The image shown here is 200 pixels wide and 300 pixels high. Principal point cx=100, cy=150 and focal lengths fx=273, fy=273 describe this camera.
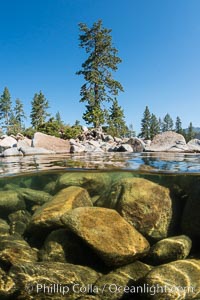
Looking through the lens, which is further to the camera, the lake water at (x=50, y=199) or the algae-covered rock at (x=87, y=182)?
the algae-covered rock at (x=87, y=182)

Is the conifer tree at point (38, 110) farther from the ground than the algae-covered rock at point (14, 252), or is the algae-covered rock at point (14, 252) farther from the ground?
the conifer tree at point (38, 110)

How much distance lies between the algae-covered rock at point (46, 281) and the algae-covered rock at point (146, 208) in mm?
2112

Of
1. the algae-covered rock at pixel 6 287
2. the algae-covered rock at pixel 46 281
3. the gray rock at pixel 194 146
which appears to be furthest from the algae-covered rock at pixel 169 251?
the gray rock at pixel 194 146

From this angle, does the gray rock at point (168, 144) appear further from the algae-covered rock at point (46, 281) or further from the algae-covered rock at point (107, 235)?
the algae-covered rock at point (46, 281)

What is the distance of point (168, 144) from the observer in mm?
19234

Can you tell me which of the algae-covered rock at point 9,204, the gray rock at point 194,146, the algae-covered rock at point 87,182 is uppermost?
the gray rock at point 194,146

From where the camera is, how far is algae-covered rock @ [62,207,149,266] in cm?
527

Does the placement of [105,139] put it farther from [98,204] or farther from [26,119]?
[26,119]

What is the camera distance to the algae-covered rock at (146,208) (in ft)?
21.5

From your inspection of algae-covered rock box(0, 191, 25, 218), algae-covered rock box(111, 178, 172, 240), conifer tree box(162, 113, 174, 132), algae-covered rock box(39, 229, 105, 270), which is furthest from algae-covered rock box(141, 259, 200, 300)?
conifer tree box(162, 113, 174, 132)

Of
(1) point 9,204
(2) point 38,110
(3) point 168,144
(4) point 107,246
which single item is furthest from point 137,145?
(2) point 38,110

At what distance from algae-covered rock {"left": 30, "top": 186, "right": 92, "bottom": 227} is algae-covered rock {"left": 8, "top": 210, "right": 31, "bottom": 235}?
0.94m

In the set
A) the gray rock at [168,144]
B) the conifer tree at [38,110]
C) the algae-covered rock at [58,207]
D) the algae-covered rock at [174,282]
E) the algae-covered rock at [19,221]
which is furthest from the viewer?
the conifer tree at [38,110]

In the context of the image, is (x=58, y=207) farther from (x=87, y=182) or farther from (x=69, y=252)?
(x=87, y=182)
